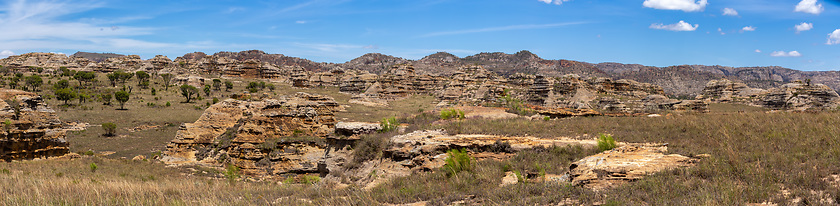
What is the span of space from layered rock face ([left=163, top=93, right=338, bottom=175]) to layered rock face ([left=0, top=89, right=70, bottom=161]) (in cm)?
451

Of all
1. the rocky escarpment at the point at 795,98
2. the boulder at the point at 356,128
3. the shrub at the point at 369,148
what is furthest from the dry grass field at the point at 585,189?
the rocky escarpment at the point at 795,98

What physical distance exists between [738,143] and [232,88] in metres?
81.1

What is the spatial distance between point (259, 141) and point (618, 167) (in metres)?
17.7

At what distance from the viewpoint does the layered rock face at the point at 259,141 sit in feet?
64.6

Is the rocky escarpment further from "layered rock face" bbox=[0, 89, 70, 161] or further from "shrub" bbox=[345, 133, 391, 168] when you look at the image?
"layered rock face" bbox=[0, 89, 70, 161]

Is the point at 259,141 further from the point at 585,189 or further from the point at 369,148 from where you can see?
the point at 585,189

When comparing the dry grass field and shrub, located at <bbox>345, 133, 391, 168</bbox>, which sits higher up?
the dry grass field

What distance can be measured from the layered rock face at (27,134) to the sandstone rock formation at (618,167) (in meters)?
22.4

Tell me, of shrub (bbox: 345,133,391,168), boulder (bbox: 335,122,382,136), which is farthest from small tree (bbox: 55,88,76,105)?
shrub (bbox: 345,133,391,168)

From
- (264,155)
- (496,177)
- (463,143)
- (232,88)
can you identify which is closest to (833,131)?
(496,177)

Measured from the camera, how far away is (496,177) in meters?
8.48

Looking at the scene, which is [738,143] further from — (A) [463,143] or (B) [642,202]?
(A) [463,143]

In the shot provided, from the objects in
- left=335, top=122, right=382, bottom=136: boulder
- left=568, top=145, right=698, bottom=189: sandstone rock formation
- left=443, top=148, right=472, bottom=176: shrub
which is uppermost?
left=568, top=145, right=698, bottom=189: sandstone rock formation

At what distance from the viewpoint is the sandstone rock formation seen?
270 inches
